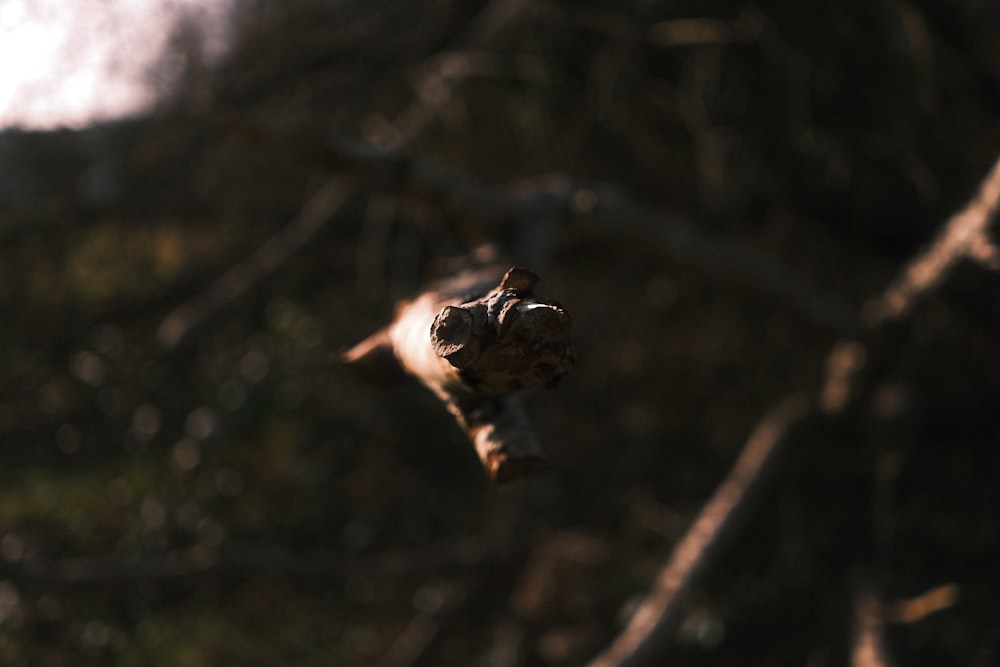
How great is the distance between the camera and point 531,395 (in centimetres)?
323

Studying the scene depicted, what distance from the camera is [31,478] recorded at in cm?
342

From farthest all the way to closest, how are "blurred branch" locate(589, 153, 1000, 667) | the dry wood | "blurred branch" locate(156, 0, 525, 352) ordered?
"blurred branch" locate(156, 0, 525, 352) → "blurred branch" locate(589, 153, 1000, 667) → the dry wood

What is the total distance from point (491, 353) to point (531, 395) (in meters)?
2.45

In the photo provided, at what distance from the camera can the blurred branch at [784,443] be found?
1.99m

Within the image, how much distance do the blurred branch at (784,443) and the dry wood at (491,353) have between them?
1273 mm

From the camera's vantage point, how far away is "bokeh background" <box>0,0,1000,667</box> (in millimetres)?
2520

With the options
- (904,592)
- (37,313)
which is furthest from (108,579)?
(904,592)

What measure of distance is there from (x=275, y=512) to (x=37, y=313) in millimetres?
1711

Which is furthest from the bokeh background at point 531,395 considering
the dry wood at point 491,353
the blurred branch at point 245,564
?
the dry wood at point 491,353

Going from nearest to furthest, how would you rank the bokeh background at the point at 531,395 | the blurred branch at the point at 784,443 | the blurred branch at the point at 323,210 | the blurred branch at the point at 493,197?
the blurred branch at the point at 493,197 < the blurred branch at the point at 784,443 < the bokeh background at the point at 531,395 < the blurred branch at the point at 323,210

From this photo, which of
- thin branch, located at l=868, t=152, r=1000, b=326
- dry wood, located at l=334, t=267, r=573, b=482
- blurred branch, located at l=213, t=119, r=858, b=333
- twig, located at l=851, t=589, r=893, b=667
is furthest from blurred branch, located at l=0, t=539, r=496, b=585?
dry wood, located at l=334, t=267, r=573, b=482

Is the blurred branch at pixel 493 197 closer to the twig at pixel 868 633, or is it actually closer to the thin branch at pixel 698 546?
the thin branch at pixel 698 546

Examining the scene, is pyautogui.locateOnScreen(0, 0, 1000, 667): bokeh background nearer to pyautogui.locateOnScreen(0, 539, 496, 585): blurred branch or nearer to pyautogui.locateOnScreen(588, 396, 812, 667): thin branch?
pyautogui.locateOnScreen(0, 539, 496, 585): blurred branch

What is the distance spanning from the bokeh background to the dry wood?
76cm
